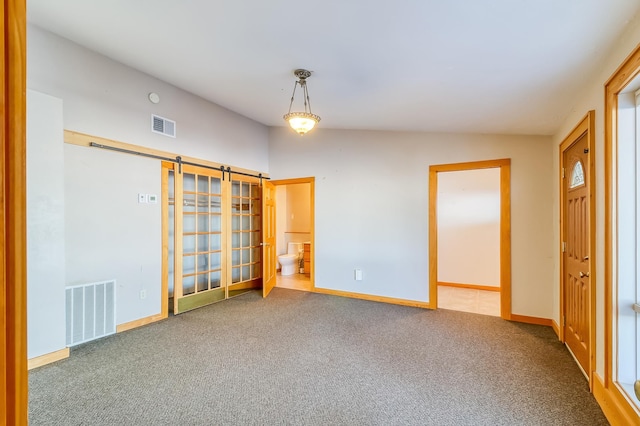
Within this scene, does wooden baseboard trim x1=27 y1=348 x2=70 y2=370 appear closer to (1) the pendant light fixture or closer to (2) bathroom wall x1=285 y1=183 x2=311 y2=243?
(1) the pendant light fixture

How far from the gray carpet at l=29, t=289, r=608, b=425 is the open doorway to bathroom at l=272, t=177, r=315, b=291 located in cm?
299

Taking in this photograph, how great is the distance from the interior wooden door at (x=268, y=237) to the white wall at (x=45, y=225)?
2.66m

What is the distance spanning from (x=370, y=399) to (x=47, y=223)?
122 inches

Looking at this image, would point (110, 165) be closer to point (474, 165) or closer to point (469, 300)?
point (474, 165)

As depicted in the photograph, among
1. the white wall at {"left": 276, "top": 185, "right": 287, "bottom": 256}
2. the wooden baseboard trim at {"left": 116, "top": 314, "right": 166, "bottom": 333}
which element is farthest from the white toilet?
the wooden baseboard trim at {"left": 116, "top": 314, "right": 166, "bottom": 333}

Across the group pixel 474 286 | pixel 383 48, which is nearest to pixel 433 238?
pixel 474 286

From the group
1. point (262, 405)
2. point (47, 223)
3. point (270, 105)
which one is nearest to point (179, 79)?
point (270, 105)

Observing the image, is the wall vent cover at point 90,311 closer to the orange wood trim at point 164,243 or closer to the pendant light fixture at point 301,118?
the orange wood trim at point 164,243

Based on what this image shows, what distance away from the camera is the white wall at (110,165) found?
3.03 metres

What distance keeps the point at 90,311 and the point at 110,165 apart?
5.17 feet

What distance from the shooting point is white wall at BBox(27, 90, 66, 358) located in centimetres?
260

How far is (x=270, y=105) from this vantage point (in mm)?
4195

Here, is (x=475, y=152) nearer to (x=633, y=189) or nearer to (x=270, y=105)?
(x=633, y=189)

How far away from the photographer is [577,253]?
2.74m
